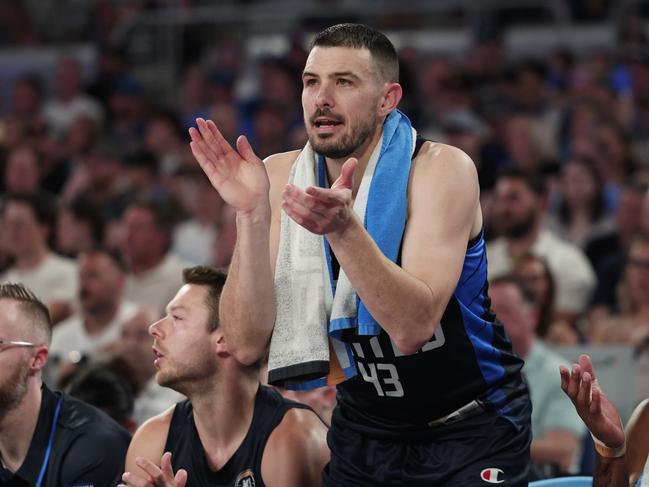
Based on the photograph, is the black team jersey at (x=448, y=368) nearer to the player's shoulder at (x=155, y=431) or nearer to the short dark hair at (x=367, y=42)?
the short dark hair at (x=367, y=42)

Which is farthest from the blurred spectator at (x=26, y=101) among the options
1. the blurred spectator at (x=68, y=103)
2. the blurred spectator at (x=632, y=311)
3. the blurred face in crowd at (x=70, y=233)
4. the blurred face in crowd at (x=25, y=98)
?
the blurred spectator at (x=632, y=311)

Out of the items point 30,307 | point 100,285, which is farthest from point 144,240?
point 30,307

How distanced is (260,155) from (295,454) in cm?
675

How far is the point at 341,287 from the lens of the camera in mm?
3424

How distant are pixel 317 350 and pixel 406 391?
28 cm

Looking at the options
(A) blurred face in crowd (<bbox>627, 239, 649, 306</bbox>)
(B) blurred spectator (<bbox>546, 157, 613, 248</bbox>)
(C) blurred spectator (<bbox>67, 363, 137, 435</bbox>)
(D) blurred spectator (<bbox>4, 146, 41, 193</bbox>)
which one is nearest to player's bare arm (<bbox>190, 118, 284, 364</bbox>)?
(C) blurred spectator (<bbox>67, 363, 137, 435</bbox>)

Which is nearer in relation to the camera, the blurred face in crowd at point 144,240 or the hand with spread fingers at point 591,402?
the hand with spread fingers at point 591,402

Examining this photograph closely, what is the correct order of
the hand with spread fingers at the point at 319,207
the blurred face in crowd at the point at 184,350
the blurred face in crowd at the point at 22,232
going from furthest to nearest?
the blurred face in crowd at the point at 22,232
the blurred face in crowd at the point at 184,350
the hand with spread fingers at the point at 319,207

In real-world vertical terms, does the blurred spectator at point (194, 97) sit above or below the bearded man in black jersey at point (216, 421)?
above

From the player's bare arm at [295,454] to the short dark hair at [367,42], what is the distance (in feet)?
4.27

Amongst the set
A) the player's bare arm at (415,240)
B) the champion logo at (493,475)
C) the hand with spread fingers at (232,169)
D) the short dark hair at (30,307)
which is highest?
the hand with spread fingers at (232,169)

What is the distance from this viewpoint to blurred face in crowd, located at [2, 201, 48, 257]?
332 inches

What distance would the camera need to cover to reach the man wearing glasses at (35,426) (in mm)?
4320

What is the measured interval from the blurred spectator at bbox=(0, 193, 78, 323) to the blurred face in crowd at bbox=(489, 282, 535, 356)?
335cm
